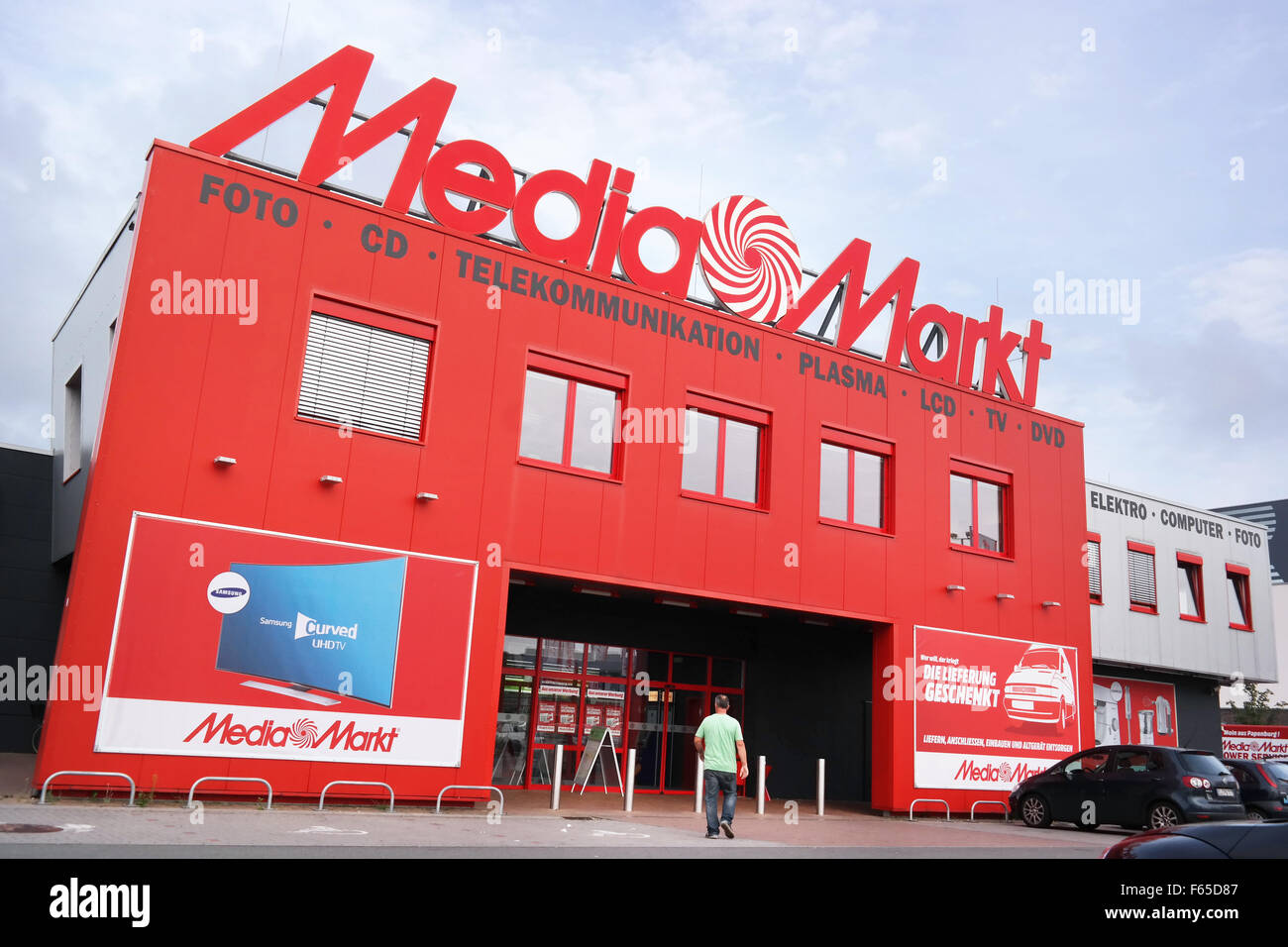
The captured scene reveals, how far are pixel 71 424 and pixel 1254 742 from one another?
32.7 m

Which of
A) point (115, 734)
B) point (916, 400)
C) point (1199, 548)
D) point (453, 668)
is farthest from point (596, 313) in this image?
point (1199, 548)

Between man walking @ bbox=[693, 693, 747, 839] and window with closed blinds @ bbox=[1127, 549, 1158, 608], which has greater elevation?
window with closed blinds @ bbox=[1127, 549, 1158, 608]

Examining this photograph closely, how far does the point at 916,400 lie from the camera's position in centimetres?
2098

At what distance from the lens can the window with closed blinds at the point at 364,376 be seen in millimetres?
14469

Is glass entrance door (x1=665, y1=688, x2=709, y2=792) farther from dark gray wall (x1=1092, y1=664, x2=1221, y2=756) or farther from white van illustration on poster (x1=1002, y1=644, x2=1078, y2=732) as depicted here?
dark gray wall (x1=1092, y1=664, x2=1221, y2=756)

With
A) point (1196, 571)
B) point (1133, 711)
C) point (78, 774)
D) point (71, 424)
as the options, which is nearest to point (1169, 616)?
point (1196, 571)

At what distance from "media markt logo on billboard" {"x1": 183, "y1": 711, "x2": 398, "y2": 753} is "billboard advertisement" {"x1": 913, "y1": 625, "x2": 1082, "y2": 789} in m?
10.3

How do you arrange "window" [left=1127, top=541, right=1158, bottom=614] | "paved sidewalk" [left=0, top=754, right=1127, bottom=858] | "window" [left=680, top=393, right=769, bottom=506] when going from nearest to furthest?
"paved sidewalk" [left=0, top=754, right=1127, bottom=858] < "window" [left=680, top=393, right=769, bottom=506] < "window" [left=1127, top=541, right=1158, bottom=614]

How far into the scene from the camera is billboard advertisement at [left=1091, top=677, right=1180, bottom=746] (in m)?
28.4

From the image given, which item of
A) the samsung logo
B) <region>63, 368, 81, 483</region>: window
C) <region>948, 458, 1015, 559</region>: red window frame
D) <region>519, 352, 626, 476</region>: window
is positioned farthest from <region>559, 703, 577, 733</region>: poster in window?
<region>63, 368, 81, 483</region>: window

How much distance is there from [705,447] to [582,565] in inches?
131

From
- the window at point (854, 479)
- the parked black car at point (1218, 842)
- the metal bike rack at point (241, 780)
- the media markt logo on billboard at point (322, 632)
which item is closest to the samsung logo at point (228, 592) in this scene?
the media markt logo on billboard at point (322, 632)

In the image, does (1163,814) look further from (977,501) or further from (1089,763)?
(977,501)

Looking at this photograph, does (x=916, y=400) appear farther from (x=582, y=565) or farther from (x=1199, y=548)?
(x=1199, y=548)
